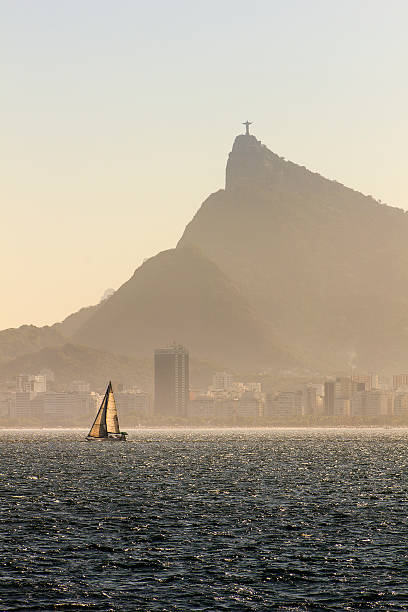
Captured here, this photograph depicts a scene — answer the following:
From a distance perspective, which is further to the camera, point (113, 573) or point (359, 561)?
point (359, 561)

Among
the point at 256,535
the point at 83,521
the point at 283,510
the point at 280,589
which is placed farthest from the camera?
the point at 283,510

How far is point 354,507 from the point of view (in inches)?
5374

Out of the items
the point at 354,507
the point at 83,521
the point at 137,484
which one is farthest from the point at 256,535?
the point at 137,484

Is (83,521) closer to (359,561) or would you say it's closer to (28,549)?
(28,549)

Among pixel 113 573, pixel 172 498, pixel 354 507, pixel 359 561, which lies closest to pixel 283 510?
pixel 354 507

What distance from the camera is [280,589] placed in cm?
7744

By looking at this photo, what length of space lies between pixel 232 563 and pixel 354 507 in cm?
5066

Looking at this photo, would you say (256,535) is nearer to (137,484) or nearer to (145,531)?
(145,531)

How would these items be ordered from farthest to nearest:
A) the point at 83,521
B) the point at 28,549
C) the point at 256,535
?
the point at 83,521
the point at 256,535
the point at 28,549

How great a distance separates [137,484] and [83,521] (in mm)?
58280

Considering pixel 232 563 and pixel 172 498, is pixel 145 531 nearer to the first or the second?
pixel 232 563

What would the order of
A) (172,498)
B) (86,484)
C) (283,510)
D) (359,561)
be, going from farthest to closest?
(86,484), (172,498), (283,510), (359,561)

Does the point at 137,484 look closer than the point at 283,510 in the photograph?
No

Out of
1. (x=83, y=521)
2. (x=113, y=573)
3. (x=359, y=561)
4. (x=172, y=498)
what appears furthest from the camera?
(x=172, y=498)
